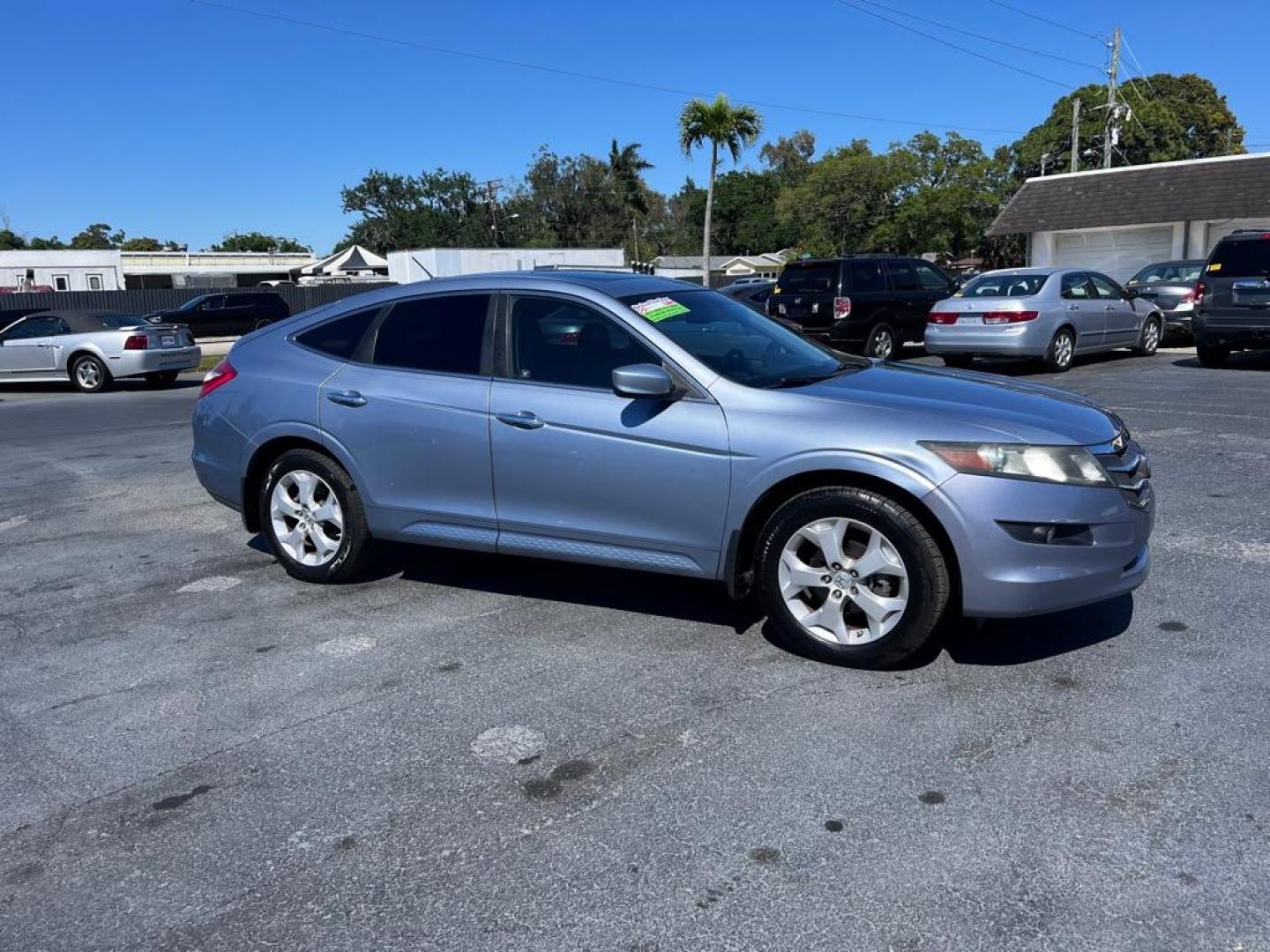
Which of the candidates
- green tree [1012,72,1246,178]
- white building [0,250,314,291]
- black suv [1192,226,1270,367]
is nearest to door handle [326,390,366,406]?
black suv [1192,226,1270,367]

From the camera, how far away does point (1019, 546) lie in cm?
407

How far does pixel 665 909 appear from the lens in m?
2.83

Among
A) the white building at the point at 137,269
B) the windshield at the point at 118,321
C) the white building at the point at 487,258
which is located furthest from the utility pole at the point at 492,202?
the windshield at the point at 118,321

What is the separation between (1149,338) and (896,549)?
14.9 m

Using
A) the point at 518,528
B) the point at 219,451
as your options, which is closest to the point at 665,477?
the point at 518,528

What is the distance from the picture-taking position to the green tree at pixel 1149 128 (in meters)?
63.3

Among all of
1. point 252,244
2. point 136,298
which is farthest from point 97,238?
point 136,298

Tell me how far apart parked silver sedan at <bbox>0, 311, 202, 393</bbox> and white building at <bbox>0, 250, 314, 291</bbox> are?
3828cm

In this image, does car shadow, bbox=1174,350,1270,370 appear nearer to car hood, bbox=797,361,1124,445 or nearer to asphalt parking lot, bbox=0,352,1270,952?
asphalt parking lot, bbox=0,352,1270,952

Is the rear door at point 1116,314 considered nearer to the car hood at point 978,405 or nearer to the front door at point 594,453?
the car hood at point 978,405

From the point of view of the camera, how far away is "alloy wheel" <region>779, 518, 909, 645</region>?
13.9ft

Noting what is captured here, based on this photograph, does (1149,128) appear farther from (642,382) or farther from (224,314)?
(642,382)

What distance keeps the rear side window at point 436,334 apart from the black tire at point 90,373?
1429 cm

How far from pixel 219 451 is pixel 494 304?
1.91 metres
